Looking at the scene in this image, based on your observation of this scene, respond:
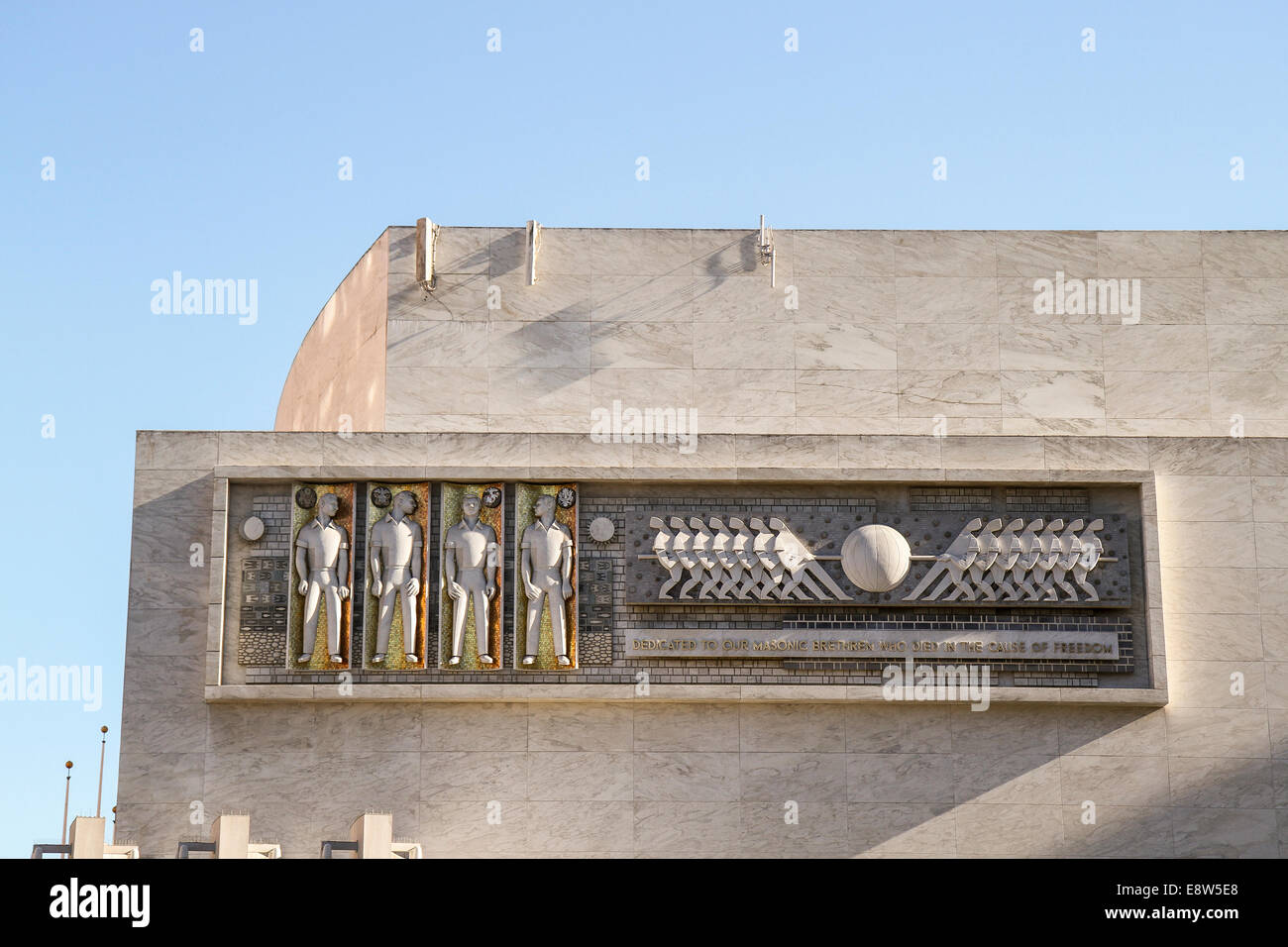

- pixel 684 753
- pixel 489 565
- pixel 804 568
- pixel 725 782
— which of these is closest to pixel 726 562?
pixel 804 568

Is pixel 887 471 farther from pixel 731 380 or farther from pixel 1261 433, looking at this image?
pixel 1261 433

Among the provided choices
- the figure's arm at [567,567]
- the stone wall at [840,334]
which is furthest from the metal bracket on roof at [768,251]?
the figure's arm at [567,567]

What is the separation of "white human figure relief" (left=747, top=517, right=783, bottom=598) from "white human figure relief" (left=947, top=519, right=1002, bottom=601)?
6.62ft

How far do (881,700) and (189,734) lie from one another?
26.1ft

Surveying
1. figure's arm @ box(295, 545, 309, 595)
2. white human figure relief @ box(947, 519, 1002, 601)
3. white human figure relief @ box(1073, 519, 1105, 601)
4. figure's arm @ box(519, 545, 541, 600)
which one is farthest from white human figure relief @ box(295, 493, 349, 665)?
white human figure relief @ box(1073, 519, 1105, 601)

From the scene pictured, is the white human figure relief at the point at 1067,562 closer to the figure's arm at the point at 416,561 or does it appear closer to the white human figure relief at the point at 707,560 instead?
the white human figure relief at the point at 707,560

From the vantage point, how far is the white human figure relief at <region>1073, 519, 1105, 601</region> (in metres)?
21.2

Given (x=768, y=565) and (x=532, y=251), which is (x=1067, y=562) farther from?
(x=532, y=251)

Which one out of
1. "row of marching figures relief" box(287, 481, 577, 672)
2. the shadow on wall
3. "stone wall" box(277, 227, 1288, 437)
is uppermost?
"stone wall" box(277, 227, 1288, 437)

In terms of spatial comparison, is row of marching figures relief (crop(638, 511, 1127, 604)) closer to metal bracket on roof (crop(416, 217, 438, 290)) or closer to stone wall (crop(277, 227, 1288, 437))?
stone wall (crop(277, 227, 1288, 437))

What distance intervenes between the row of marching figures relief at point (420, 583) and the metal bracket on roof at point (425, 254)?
10.0 feet

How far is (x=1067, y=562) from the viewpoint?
69.9 ft

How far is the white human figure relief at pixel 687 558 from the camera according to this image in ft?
69.3

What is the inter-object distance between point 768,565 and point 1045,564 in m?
3.29
